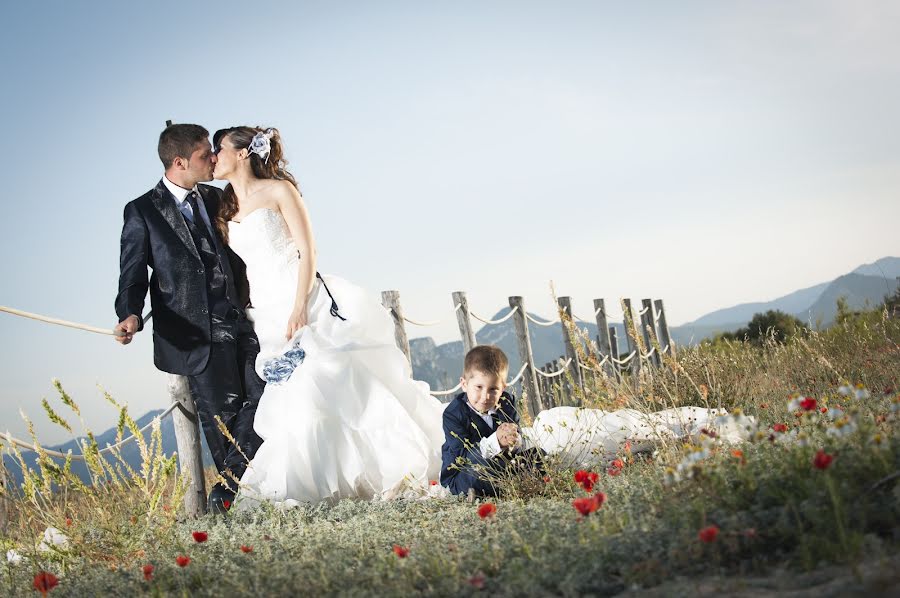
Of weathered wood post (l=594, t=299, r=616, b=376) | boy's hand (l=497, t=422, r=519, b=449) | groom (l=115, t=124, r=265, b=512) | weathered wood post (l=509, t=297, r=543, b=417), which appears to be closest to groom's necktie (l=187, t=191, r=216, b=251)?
groom (l=115, t=124, r=265, b=512)

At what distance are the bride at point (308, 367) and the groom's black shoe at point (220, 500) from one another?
23cm

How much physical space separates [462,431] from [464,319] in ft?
12.8

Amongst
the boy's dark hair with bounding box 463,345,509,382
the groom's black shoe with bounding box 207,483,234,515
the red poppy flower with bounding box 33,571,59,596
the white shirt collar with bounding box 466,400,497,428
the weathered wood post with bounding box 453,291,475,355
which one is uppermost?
the weathered wood post with bounding box 453,291,475,355

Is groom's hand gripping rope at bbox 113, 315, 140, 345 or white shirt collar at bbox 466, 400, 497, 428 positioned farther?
groom's hand gripping rope at bbox 113, 315, 140, 345

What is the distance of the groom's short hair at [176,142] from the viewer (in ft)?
16.7

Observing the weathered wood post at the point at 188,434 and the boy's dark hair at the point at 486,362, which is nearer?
the boy's dark hair at the point at 486,362

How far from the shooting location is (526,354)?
994 cm

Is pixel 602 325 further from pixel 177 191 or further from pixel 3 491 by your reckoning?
pixel 3 491

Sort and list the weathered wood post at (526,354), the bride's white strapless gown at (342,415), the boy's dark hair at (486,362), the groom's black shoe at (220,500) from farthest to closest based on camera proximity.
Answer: the weathered wood post at (526,354), the groom's black shoe at (220,500), the bride's white strapless gown at (342,415), the boy's dark hair at (486,362)

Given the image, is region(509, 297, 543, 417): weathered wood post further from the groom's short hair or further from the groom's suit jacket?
the groom's short hair

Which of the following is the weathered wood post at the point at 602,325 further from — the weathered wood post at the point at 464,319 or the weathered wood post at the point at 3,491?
the weathered wood post at the point at 3,491

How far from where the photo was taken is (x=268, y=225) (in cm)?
511

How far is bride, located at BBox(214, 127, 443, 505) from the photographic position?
4820mm

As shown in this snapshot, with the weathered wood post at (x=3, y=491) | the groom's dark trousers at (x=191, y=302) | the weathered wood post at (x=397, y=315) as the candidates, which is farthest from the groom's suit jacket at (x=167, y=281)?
the weathered wood post at (x=397, y=315)
